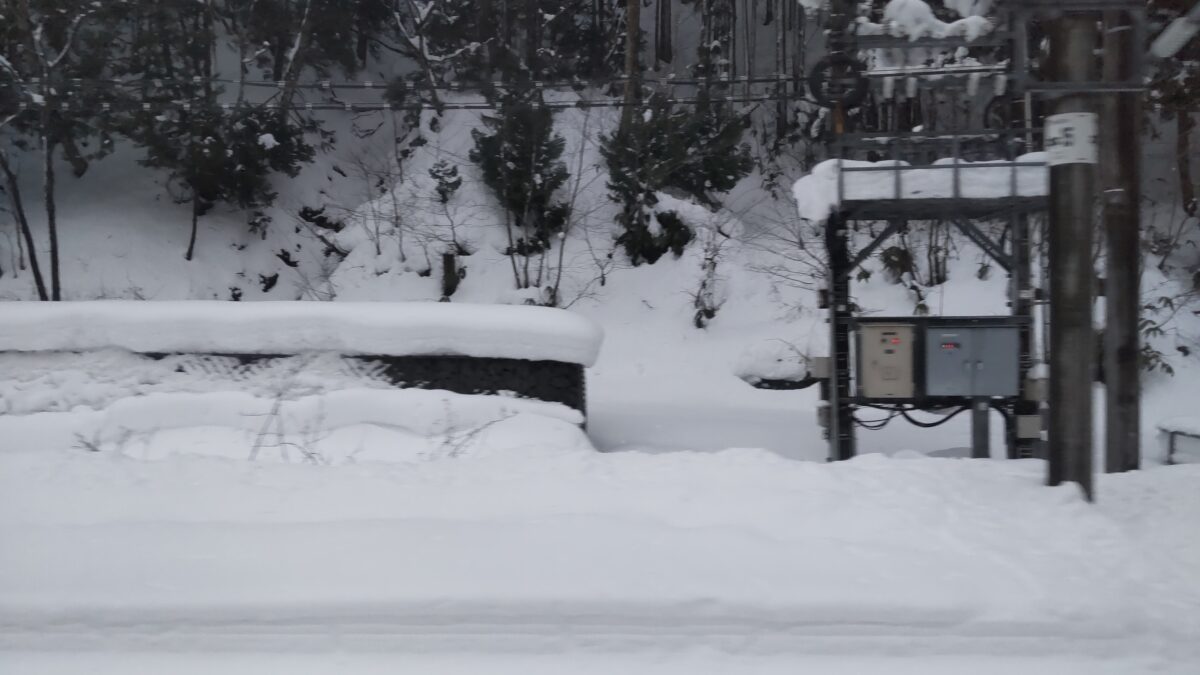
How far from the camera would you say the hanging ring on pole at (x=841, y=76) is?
9.59m

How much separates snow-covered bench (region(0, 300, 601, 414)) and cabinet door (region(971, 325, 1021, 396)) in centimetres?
414

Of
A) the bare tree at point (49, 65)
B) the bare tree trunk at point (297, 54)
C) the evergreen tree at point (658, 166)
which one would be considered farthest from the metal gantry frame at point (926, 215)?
the bare tree trunk at point (297, 54)

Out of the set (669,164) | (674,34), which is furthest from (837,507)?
(674,34)

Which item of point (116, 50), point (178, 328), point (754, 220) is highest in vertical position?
point (116, 50)

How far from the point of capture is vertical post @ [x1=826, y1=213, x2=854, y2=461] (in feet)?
32.6

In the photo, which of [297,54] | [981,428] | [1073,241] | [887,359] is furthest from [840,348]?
[297,54]

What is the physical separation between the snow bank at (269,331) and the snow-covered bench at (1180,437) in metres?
7.20

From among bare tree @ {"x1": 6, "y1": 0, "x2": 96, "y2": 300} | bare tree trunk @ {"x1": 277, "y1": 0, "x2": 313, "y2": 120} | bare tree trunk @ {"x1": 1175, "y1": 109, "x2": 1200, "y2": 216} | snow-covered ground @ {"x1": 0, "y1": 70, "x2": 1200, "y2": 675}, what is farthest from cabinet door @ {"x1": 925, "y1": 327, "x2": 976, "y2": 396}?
bare tree trunk @ {"x1": 277, "y1": 0, "x2": 313, "y2": 120}

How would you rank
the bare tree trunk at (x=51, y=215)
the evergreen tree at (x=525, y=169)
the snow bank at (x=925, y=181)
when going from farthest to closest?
the evergreen tree at (x=525, y=169), the bare tree trunk at (x=51, y=215), the snow bank at (x=925, y=181)

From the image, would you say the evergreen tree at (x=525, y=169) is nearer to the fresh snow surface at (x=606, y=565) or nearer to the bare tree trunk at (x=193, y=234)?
the bare tree trunk at (x=193, y=234)

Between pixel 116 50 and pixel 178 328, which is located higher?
pixel 116 50

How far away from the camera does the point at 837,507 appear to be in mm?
6242

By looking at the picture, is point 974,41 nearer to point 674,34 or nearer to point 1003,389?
point 1003,389

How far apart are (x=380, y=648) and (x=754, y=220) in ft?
61.8
